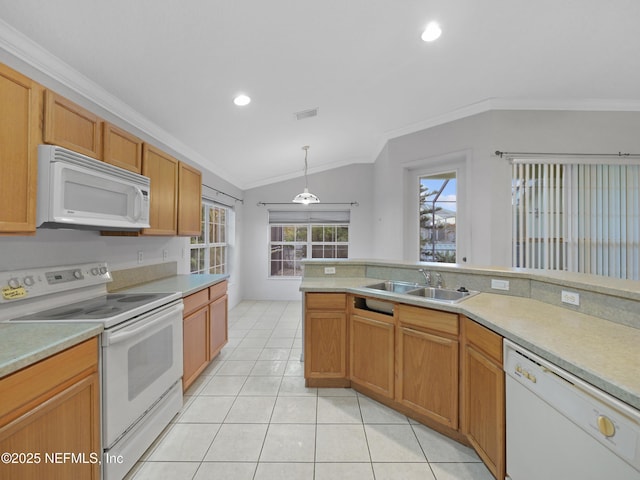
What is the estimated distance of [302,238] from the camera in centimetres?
571

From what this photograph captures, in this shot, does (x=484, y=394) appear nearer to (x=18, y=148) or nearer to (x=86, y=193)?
(x=86, y=193)

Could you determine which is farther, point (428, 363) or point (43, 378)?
point (428, 363)

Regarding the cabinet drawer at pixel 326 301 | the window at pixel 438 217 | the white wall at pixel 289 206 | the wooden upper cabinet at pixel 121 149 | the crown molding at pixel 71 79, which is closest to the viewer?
the crown molding at pixel 71 79

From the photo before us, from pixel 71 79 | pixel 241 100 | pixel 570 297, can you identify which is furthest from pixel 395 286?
pixel 71 79

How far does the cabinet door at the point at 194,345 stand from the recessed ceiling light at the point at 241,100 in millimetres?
1943

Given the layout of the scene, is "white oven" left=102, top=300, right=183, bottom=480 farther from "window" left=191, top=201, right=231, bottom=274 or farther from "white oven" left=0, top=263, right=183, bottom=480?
"window" left=191, top=201, right=231, bottom=274

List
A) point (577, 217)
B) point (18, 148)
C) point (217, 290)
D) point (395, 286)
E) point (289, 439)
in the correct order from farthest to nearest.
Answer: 1. point (577, 217)
2. point (217, 290)
3. point (395, 286)
4. point (289, 439)
5. point (18, 148)

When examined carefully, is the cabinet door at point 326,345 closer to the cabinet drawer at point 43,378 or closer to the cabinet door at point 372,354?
the cabinet door at point 372,354

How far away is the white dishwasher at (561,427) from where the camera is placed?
0.78 metres

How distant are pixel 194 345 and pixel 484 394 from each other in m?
2.15

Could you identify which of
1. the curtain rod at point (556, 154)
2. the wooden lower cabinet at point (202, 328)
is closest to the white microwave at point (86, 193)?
the wooden lower cabinet at point (202, 328)

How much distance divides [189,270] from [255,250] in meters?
2.25

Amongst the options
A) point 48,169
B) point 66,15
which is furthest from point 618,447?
point 66,15

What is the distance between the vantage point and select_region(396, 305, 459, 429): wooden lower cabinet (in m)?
1.68
